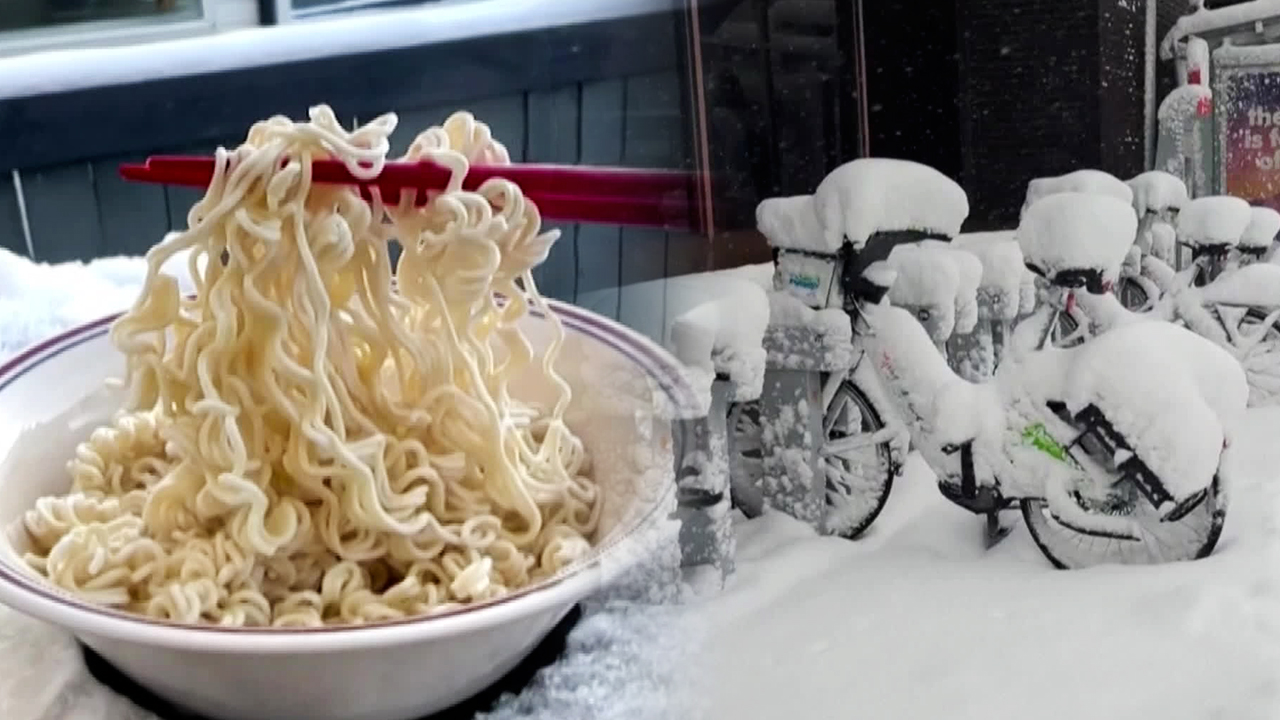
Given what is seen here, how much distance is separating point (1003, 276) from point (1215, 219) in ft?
0.26

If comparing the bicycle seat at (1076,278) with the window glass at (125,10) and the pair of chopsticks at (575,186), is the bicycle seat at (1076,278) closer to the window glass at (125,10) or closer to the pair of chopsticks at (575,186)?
the pair of chopsticks at (575,186)

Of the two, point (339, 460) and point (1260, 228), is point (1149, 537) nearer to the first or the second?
point (1260, 228)

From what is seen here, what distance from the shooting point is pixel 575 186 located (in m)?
0.39

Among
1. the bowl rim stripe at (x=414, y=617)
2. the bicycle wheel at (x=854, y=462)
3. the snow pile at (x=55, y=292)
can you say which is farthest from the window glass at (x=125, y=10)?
the bicycle wheel at (x=854, y=462)

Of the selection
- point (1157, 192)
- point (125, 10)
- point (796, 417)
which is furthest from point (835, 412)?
point (125, 10)

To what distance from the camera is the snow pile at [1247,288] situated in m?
0.39

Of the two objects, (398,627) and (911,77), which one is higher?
(911,77)

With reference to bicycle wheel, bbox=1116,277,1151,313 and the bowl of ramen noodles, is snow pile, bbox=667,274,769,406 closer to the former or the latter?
the bowl of ramen noodles

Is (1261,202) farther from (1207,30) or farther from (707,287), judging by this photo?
(707,287)

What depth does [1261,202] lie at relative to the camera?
39cm

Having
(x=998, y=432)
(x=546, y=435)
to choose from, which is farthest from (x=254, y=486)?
(x=998, y=432)

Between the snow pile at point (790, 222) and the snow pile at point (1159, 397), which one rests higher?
the snow pile at point (790, 222)

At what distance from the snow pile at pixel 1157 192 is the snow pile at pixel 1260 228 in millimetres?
22

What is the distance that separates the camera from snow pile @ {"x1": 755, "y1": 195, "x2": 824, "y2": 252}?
357 millimetres
